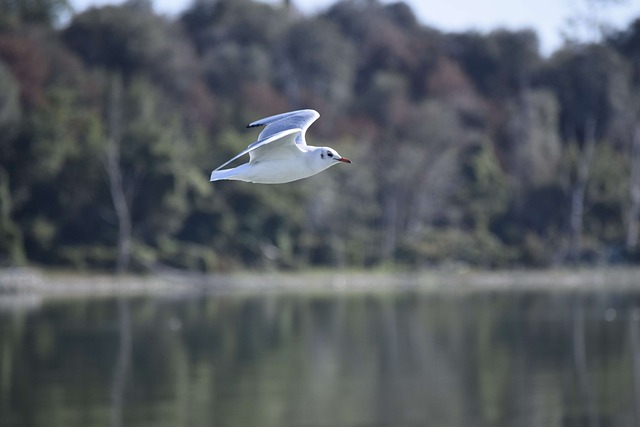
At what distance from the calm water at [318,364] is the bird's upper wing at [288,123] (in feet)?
31.1

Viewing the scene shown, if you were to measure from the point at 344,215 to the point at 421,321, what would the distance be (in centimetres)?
1975

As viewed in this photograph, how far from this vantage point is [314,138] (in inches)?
2518

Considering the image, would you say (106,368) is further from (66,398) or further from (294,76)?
(294,76)

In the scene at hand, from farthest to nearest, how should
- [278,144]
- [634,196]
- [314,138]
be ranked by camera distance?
1. [314,138]
2. [634,196]
3. [278,144]

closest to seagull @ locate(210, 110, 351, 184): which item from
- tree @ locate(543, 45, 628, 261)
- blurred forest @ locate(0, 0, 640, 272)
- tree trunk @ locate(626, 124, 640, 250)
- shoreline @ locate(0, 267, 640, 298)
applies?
shoreline @ locate(0, 267, 640, 298)

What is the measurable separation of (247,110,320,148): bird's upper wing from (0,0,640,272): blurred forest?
108 feet

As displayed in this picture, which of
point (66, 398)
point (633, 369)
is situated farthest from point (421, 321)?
point (66, 398)

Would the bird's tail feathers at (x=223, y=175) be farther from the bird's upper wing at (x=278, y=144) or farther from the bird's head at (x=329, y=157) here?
the bird's head at (x=329, y=157)

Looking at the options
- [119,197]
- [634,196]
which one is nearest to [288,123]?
[119,197]

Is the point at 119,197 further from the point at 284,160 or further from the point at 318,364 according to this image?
the point at 284,160

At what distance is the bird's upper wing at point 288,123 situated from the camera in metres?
13.3

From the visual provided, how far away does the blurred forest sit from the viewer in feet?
163

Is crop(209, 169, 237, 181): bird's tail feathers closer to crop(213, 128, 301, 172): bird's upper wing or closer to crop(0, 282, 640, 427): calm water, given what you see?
crop(213, 128, 301, 172): bird's upper wing

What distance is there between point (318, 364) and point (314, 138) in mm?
35135
